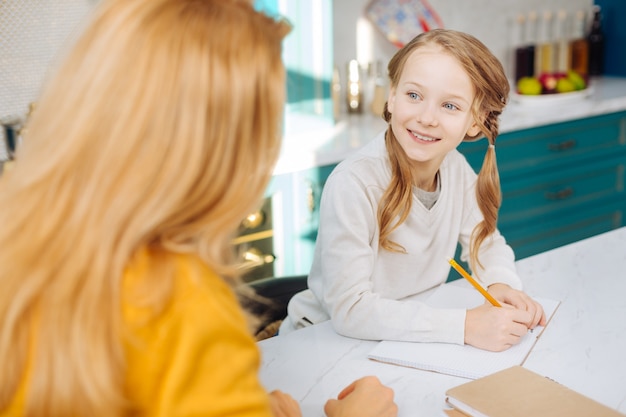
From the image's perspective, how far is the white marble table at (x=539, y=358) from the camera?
1089 millimetres

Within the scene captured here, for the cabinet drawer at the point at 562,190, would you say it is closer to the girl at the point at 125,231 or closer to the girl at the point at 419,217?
the girl at the point at 419,217

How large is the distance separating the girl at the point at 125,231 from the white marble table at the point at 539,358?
0.38 metres

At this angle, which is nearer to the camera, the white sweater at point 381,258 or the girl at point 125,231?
the girl at point 125,231

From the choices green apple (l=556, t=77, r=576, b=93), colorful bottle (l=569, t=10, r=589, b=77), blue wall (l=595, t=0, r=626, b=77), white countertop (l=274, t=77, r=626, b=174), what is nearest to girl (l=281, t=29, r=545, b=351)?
white countertop (l=274, t=77, r=626, b=174)

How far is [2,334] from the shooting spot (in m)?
0.71

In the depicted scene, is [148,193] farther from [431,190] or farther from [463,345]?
[431,190]

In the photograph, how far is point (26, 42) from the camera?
7.94 feet

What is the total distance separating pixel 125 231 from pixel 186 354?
132mm

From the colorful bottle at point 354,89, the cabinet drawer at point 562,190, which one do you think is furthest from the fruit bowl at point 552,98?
the colorful bottle at point 354,89

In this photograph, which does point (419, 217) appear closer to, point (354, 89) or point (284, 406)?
point (284, 406)

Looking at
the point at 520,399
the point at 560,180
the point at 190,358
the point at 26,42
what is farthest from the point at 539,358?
the point at 560,180

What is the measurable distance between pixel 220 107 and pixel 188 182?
8 cm

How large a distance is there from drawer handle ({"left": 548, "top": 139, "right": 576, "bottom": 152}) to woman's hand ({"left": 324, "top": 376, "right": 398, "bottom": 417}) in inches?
91.4

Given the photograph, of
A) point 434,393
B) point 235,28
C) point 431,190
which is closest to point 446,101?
point 431,190
